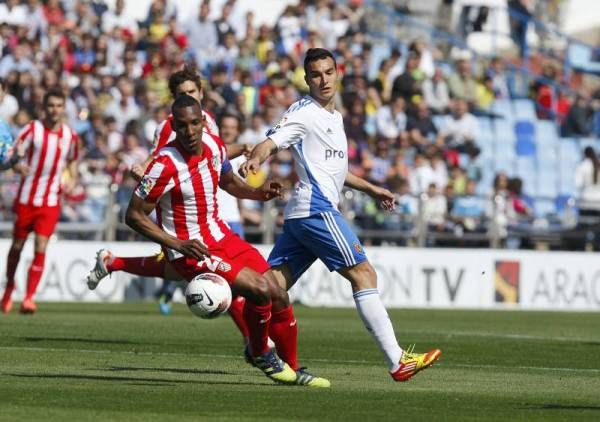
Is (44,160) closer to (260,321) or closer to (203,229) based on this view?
(203,229)

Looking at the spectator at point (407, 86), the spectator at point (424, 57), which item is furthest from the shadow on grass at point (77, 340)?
the spectator at point (424, 57)

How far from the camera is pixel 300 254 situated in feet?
37.2

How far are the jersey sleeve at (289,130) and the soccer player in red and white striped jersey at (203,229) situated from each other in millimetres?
389

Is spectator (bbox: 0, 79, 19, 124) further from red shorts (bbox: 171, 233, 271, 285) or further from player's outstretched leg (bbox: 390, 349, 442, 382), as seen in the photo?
player's outstretched leg (bbox: 390, 349, 442, 382)

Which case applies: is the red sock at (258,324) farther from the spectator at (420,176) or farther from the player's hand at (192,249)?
the spectator at (420,176)

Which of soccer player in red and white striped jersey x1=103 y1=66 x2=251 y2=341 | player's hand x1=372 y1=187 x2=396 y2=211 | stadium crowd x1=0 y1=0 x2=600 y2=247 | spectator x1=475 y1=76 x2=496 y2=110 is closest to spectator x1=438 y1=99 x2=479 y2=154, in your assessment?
stadium crowd x1=0 y1=0 x2=600 y2=247

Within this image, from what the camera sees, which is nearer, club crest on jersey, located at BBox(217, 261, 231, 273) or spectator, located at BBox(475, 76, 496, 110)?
club crest on jersey, located at BBox(217, 261, 231, 273)

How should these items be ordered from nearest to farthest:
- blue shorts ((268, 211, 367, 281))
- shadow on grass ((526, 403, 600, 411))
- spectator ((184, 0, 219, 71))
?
shadow on grass ((526, 403, 600, 411)) < blue shorts ((268, 211, 367, 281)) < spectator ((184, 0, 219, 71))

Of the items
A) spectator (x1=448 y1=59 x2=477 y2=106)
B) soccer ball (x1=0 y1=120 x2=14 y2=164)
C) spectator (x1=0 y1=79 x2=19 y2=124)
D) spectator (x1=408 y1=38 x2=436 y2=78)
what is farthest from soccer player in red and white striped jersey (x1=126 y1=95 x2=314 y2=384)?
spectator (x1=448 y1=59 x2=477 y2=106)

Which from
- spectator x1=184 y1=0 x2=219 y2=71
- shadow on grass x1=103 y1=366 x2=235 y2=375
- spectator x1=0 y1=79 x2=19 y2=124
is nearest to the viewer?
shadow on grass x1=103 y1=366 x2=235 y2=375

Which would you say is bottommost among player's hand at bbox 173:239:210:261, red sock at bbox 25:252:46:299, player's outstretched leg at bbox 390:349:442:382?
player's outstretched leg at bbox 390:349:442:382

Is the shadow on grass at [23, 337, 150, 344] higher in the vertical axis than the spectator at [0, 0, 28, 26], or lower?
lower

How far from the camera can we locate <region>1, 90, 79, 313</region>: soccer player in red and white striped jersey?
19047 mm

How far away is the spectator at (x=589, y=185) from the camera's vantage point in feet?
89.0
